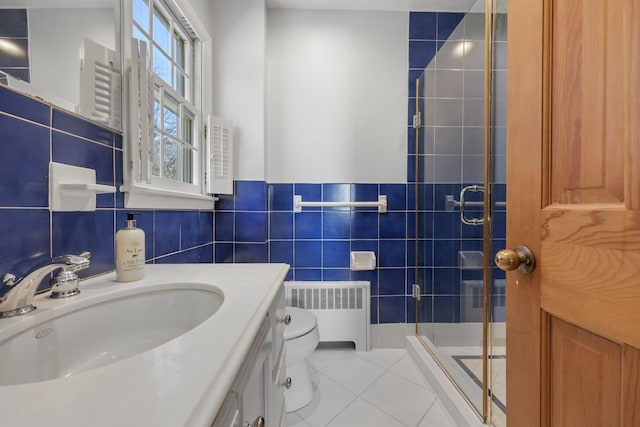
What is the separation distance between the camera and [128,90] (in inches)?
36.3

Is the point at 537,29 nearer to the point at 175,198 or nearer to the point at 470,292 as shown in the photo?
the point at 470,292

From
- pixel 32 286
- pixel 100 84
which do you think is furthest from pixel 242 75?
pixel 32 286

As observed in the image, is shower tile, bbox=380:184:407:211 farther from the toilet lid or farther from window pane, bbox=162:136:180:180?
window pane, bbox=162:136:180:180

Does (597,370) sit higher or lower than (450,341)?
higher

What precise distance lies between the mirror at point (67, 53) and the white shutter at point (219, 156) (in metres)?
0.71

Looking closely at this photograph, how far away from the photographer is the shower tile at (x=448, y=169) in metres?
1.51

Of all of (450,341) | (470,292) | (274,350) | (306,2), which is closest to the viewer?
(274,350)

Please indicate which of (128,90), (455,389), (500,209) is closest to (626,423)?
(500,209)

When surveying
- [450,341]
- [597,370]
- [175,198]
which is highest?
[175,198]

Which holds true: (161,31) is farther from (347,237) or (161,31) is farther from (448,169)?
(448,169)

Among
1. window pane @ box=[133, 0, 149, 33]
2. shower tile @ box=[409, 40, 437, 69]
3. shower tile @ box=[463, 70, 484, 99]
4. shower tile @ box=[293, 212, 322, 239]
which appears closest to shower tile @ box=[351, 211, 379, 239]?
shower tile @ box=[293, 212, 322, 239]

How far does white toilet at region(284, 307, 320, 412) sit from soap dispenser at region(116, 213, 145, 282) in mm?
694

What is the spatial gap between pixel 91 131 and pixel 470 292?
1686 mm

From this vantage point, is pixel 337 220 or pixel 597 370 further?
pixel 337 220
